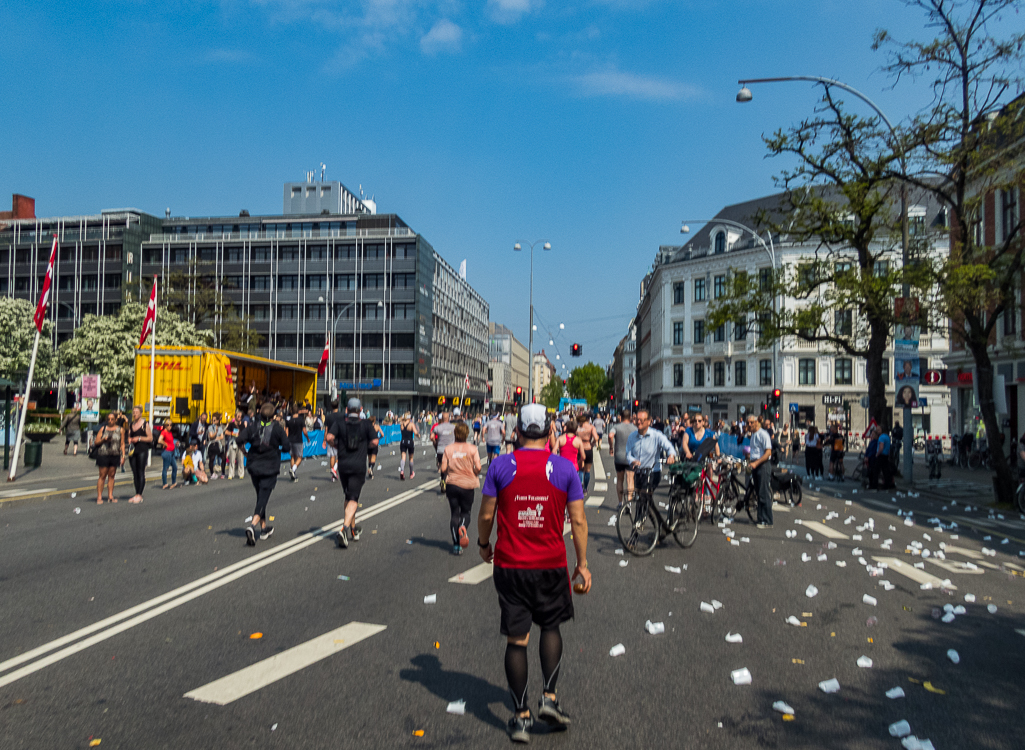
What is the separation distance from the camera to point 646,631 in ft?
19.1

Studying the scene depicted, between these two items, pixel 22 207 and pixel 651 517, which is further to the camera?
pixel 22 207

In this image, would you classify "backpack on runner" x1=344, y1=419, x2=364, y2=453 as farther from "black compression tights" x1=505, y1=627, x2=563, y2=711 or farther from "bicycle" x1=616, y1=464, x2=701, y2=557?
"black compression tights" x1=505, y1=627, x2=563, y2=711

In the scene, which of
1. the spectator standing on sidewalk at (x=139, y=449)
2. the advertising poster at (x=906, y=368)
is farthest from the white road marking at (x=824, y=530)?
the spectator standing on sidewalk at (x=139, y=449)

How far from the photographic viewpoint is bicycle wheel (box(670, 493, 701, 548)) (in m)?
9.84

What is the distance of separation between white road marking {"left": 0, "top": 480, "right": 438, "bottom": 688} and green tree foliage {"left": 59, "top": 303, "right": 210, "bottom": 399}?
133ft

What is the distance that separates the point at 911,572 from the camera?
8.38m

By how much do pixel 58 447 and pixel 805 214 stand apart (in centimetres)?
2821

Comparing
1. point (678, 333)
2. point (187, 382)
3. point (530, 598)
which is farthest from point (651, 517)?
point (678, 333)

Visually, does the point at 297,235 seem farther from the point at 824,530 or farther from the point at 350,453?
the point at 824,530

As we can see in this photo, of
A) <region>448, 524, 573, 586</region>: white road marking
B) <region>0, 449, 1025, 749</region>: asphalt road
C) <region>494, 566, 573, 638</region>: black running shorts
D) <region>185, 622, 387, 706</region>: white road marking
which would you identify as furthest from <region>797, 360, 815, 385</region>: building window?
<region>494, 566, 573, 638</region>: black running shorts

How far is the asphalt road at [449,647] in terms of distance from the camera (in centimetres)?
403

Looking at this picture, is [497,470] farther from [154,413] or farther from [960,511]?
[154,413]

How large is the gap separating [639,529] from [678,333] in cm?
5616

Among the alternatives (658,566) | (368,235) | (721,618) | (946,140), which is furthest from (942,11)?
(368,235)
